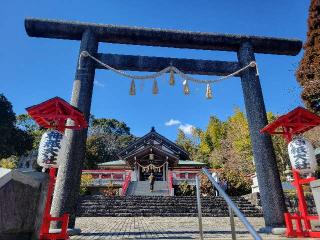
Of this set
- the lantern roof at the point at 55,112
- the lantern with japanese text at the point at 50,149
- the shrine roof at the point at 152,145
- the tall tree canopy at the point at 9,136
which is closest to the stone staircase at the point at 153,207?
the lantern roof at the point at 55,112

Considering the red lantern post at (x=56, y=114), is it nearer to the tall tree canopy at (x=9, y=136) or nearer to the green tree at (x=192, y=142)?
the tall tree canopy at (x=9, y=136)

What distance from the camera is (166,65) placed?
762 centimetres

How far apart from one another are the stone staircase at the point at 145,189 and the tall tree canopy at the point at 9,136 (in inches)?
480

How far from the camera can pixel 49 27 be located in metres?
7.24

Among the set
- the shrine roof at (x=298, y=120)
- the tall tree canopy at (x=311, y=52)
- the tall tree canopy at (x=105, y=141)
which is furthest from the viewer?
the tall tree canopy at (x=105, y=141)

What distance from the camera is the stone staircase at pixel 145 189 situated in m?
21.3

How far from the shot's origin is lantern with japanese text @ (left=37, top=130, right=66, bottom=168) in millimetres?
4840

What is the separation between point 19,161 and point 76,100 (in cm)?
3531

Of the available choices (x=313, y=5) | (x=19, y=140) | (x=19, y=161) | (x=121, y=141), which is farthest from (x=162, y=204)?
(x=121, y=141)

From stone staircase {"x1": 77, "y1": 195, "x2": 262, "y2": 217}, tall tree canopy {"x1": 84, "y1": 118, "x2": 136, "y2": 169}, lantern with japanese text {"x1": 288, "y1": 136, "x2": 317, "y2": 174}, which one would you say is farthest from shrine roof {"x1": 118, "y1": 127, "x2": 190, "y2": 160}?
lantern with japanese text {"x1": 288, "y1": 136, "x2": 317, "y2": 174}

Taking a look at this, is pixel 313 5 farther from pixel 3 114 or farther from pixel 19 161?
pixel 19 161

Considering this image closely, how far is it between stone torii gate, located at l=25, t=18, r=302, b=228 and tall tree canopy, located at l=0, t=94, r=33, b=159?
21561 millimetres

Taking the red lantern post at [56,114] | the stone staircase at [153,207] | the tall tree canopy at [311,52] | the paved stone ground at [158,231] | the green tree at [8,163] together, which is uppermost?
the tall tree canopy at [311,52]

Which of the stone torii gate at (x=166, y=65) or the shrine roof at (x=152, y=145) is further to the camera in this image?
the shrine roof at (x=152, y=145)
